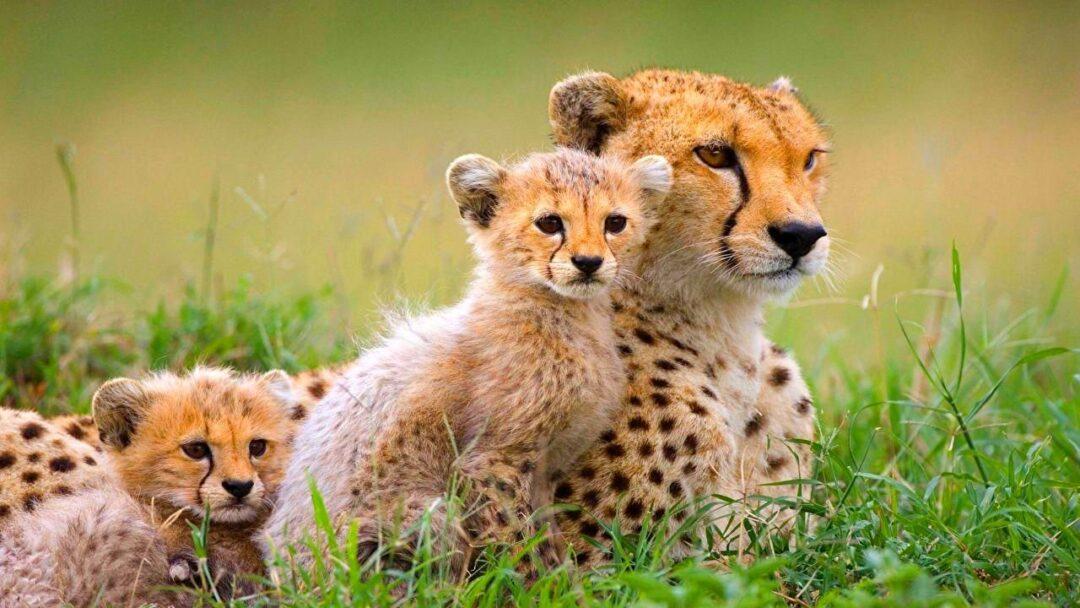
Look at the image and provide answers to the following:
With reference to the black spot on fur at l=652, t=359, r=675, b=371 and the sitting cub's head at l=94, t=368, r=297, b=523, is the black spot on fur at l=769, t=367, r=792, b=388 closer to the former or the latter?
the black spot on fur at l=652, t=359, r=675, b=371

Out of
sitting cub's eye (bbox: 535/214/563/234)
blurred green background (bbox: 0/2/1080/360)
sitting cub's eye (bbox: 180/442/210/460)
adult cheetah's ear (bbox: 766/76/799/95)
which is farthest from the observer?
blurred green background (bbox: 0/2/1080/360)

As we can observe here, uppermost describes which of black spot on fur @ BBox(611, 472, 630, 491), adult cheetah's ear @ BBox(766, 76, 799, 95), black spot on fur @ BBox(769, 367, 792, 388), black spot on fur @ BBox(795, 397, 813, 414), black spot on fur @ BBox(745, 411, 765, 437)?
adult cheetah's ear @ BBox(766, 76, 799, 95)

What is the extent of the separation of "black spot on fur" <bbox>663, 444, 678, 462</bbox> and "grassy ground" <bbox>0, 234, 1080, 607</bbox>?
0.21m

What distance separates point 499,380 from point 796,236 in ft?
2.86

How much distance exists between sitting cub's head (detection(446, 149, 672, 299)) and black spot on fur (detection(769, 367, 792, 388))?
0.59 metres

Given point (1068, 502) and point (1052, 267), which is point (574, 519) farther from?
point (1052, 267)

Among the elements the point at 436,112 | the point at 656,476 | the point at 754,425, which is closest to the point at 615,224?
the point at 656,476

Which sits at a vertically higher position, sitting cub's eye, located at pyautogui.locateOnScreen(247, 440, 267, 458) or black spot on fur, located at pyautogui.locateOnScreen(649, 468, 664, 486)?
black spot on fur, located at pyautogui.locateOnScreen(649, 468, 664, 486)

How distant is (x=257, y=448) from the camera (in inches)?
156

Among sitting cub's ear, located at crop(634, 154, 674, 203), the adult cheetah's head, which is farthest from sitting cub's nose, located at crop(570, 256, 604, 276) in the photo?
the adult cheetah's head

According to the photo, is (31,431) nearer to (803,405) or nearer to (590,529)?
(590,529)

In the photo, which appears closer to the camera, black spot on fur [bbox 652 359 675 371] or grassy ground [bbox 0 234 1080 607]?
grassy ground [bbox 0 234 1080 607]

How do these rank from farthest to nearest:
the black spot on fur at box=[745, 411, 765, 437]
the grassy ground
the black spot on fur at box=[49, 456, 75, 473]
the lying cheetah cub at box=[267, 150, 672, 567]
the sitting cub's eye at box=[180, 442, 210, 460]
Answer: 1. the black spot on fur at box=[49, 456, 75, 473]
2. the black spot on fur at box=[745, 411, 765, 437]
3. the sitting cub's eye at box=[180, 442, 210, 460]
4. the lying cheetah cub at box=[267, 150, 672, 567]
5. the grassy ground

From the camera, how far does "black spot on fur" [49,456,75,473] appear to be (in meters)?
4.12
